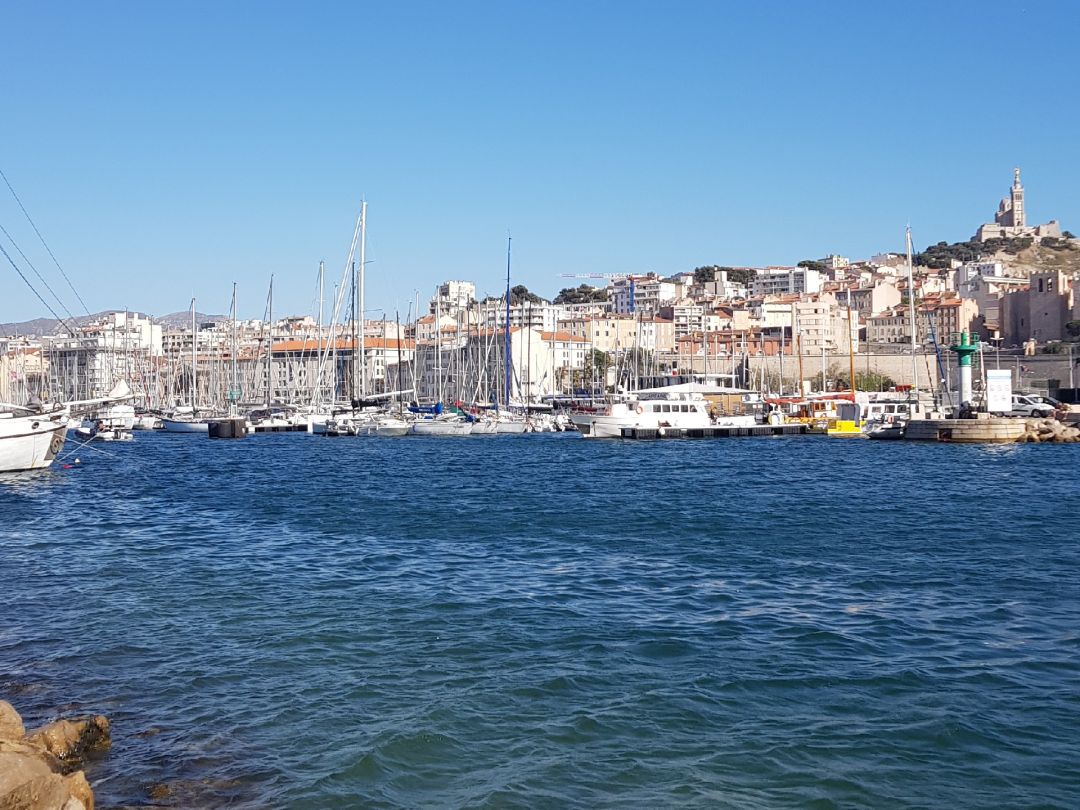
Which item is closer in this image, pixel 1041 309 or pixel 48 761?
pixel 48 761

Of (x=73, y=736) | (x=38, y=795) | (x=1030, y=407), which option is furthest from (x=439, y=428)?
(x=38, y=795)

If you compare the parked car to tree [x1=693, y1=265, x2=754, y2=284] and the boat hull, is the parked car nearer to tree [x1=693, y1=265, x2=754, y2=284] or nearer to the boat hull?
the boat hull

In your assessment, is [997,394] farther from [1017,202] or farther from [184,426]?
[1017,202]

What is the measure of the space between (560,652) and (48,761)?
15.4 ft

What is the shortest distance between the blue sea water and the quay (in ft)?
87.3

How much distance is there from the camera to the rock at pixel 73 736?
7.32 meters

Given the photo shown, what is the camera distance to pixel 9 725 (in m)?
6.98

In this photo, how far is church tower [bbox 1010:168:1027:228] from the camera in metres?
196

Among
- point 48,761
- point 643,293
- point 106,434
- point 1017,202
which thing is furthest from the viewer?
point 1017,202

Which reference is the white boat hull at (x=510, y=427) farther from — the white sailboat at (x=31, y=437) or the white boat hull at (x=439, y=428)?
the white sailboat at (x=31, y=437)

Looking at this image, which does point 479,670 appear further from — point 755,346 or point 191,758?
point 755,346

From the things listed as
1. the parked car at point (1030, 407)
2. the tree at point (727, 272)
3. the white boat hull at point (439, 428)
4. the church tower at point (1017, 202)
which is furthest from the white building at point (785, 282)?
the white boat hull at point (439, 428)

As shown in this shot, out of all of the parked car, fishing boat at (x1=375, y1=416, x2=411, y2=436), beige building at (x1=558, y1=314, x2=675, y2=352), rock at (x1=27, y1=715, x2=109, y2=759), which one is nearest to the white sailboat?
fishing boat at (x1=375, y1=416, x2=411, y2=436)

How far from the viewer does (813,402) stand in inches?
2244
